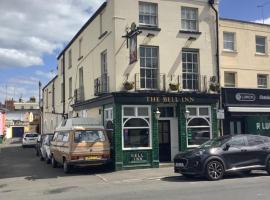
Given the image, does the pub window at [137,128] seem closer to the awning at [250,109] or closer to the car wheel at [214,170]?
the awning at [250,109]

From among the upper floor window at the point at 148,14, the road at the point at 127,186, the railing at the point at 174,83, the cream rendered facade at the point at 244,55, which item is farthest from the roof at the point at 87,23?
the road at the point at 127,186

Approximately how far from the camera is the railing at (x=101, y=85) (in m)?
A: 20.6

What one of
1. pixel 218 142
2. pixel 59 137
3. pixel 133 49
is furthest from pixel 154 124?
pixel 218 142

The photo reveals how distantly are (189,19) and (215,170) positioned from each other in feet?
30.2

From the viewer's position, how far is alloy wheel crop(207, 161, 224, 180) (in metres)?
14.4

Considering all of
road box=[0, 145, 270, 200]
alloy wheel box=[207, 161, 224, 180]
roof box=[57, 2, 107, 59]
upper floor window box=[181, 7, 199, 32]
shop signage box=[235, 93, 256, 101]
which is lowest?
road box=[0, 145, 270, 200]

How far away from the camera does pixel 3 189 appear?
563 inches

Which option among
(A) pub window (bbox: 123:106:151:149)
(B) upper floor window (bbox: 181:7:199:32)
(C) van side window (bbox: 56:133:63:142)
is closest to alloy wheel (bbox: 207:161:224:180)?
(A) pub window (bbox: 123:106:151:149)

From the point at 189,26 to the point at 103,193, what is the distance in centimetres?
1145

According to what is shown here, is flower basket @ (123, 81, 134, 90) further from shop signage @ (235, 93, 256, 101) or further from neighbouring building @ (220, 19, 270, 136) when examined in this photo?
shop signage @ (235, 93, 256, 101)

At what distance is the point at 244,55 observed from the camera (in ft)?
77.1

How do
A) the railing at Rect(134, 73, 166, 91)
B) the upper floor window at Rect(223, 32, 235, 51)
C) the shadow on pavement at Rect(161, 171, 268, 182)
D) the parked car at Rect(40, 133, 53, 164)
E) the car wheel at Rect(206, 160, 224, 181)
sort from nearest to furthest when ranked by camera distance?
the car wheel at Rect(206, 160, 224, 181), the shadow on pavement at Rect(161, 171, 268, 182), the railing at Rect(134, 73, 166, 91), the upper floor window at Rect(223, 32, 235, 51), the parked car at Rect(40, 133, 53, 164)

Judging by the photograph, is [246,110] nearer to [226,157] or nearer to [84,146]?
[226,157]

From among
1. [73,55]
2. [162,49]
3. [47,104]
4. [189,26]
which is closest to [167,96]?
[162,49]
